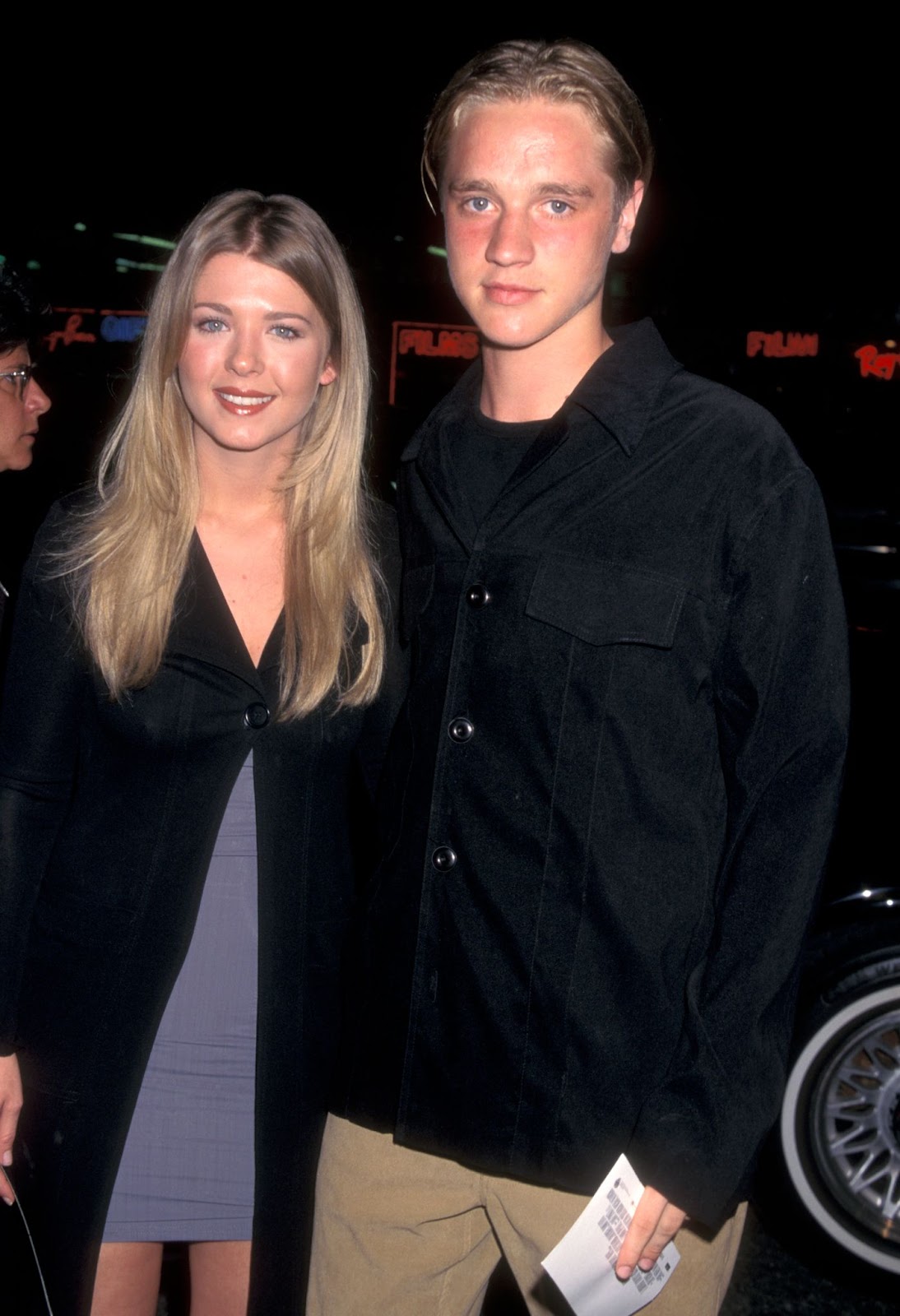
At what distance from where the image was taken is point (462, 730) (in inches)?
68.1

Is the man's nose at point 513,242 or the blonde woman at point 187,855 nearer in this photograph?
the man's nose at point 513,242

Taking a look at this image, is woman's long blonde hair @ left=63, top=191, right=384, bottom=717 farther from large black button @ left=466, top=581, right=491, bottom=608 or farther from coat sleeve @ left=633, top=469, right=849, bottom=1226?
coat sleeve @ left=633, top=469, right=849, bottom=1226

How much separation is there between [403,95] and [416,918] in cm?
978

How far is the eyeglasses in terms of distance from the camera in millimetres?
3564

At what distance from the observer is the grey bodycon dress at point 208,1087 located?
209cm

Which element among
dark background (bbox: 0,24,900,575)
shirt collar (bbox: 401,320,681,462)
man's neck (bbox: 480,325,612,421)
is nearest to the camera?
shirt collar (bbox: 401,320,681,462)

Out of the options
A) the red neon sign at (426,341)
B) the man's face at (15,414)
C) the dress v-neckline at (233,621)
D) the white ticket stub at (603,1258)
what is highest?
the red neon sign at (426,341)

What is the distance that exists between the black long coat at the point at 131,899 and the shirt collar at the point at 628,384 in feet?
2.60

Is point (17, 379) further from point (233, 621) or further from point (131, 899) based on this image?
point (131, 899)

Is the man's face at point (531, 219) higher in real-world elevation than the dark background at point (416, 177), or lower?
lower

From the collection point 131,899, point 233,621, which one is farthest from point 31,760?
point 233,621

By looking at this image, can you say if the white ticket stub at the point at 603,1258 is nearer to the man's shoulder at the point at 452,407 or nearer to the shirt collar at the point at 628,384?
the shirt collar at the point at 628,384

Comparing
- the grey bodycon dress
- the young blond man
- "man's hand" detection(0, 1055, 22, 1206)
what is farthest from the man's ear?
"man's hand" detection(0, 1055, 22, 1206)

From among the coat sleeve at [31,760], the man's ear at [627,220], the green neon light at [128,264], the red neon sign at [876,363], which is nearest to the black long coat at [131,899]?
the coat sleeve at [31,760]
